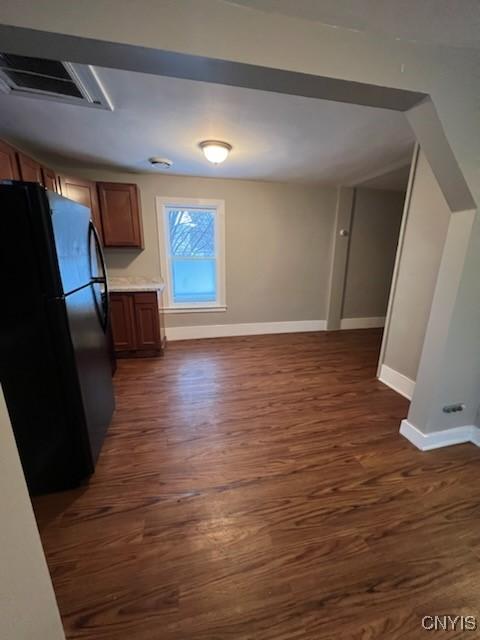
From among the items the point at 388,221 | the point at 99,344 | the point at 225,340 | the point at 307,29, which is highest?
the point at 307,29

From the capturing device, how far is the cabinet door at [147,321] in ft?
10.3

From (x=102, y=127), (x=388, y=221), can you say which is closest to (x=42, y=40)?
(x=102, y=127)

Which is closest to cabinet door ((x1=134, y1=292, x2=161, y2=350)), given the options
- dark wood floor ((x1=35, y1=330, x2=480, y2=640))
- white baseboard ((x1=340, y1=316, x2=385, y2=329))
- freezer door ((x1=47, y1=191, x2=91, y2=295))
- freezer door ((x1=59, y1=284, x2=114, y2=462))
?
dark wood floor ((x1=35, y1=330, x2=480, y2=640))

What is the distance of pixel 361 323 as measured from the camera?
15.1ft

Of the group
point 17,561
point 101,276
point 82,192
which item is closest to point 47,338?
point 101,276

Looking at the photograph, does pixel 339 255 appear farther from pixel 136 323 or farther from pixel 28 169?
pixel 28 169

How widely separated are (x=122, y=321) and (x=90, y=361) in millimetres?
1626

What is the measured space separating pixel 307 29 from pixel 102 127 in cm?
186

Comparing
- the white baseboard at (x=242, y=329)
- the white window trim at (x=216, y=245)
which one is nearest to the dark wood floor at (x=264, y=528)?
the white baseboard at (x=242, y=329)

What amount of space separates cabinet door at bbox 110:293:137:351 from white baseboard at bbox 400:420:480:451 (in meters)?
2.99

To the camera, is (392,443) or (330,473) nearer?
(330,473)

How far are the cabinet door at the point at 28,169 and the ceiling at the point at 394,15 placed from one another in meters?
2.18

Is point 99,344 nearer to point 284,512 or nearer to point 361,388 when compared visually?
point 284,512

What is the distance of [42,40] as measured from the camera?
867mm
